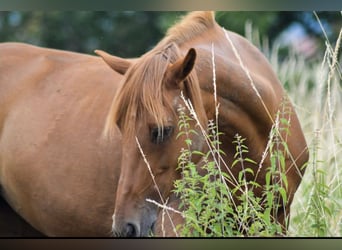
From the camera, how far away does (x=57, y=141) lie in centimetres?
399

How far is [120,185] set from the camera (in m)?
3.58

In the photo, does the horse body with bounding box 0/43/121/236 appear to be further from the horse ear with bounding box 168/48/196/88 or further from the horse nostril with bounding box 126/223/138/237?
the horse ear with bounding box 168/48/196/88

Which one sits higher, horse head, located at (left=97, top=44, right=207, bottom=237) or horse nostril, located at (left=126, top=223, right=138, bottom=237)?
horse head, located at (left=97, top=44, right=207, bottom=237)

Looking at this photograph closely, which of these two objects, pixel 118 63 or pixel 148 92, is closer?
pixel 148 92

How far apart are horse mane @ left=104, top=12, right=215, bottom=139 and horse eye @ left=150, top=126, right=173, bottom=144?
25mm

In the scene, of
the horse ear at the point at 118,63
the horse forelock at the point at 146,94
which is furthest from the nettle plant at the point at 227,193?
the horse ear at the point at 118,63

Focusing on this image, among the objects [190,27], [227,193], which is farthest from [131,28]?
[227,193]

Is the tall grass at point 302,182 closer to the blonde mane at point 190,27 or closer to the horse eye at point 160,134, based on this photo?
the horse eye at point 160,134

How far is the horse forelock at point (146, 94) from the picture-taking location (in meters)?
3.53

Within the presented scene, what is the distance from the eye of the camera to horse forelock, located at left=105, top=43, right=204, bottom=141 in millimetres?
3527

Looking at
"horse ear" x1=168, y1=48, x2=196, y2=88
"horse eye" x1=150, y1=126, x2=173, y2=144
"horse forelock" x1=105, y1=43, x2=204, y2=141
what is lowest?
"horse eye" x1=150, y1=126, x2=173, y2=144

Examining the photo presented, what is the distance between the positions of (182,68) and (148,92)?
0.16 meters

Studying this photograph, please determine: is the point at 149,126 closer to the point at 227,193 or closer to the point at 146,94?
the point at 146,94

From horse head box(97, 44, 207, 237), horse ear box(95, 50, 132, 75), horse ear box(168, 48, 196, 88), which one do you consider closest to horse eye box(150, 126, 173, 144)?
horse head box(97, 44, 207, 237)
